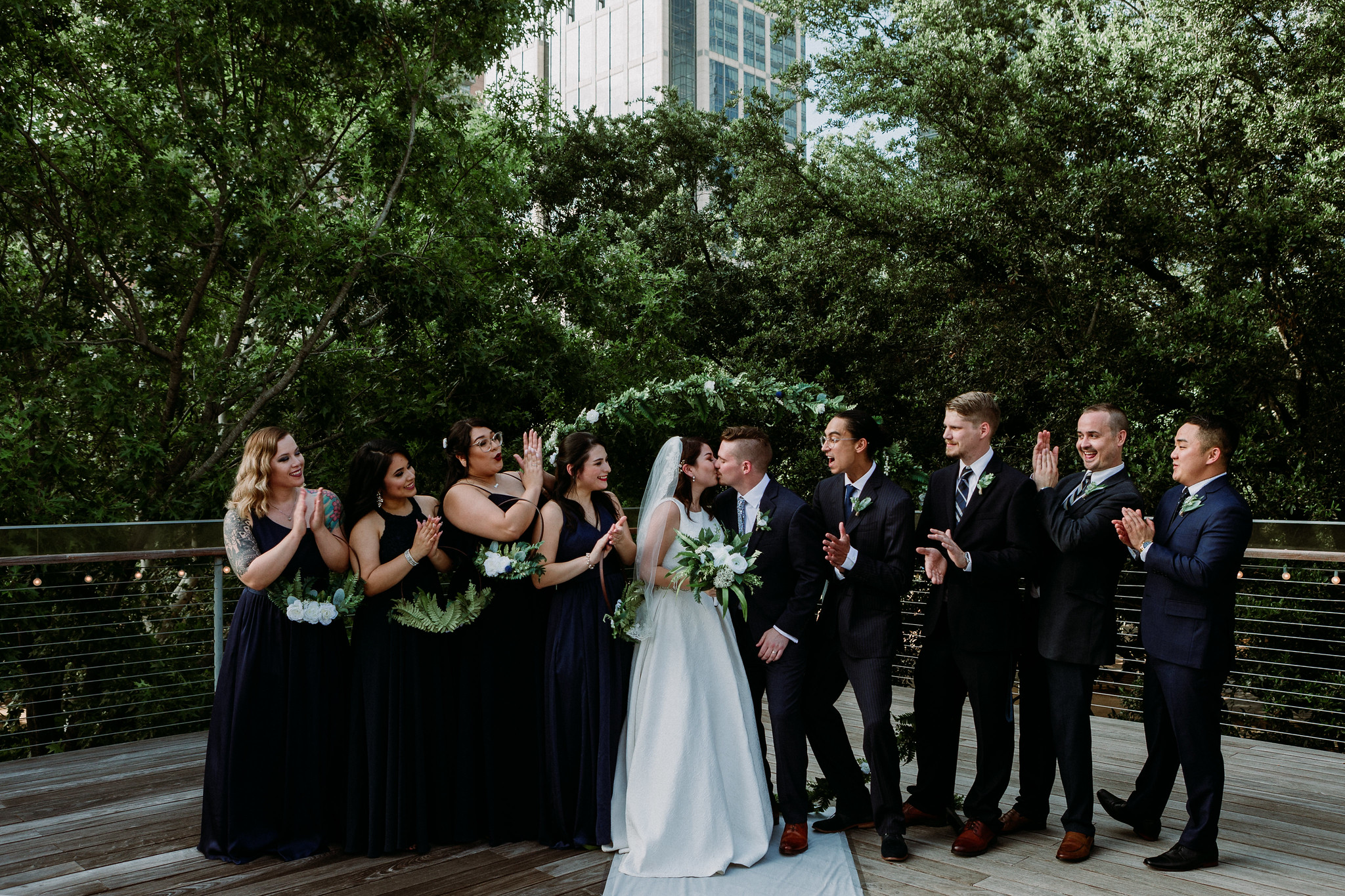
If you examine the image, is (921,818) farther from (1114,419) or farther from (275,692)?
(275,692)

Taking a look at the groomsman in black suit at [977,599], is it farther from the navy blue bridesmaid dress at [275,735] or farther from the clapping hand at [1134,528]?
the navy blue bridesmaid dress at [275,735]

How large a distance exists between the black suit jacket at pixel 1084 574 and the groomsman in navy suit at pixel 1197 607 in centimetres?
13

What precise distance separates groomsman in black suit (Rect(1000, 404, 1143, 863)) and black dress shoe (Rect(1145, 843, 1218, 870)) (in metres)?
0.24

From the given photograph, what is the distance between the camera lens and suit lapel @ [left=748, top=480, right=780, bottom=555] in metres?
3.92

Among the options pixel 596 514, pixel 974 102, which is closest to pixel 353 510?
pixel 596 514

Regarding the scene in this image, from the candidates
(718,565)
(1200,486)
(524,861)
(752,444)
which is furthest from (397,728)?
(1200,486)

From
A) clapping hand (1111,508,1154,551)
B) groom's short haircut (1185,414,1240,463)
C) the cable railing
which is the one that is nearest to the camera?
clapping hand (1111,508,1154,551)

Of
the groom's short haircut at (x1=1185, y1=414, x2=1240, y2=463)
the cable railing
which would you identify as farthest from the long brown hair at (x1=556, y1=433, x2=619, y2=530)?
the cable railing

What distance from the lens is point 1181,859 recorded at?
3.59 metres

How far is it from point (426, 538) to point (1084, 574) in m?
2.69

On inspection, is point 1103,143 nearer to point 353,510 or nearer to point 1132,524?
point 1132,524

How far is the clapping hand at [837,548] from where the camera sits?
3.63m

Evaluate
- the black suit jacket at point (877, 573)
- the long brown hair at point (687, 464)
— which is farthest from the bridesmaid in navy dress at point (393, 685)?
the black suit jacket at point (877, 573)

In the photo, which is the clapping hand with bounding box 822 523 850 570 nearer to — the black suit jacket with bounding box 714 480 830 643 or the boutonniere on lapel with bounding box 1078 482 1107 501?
the black suit jacket with bounding box 714 480 830 643
